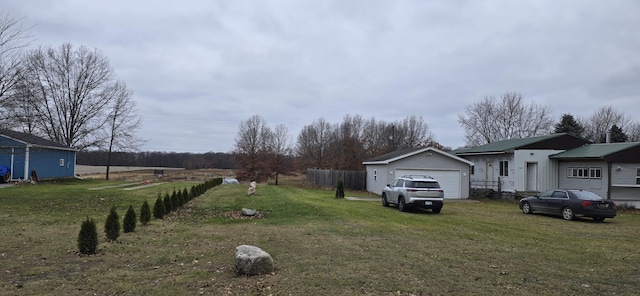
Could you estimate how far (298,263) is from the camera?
7.69 metres

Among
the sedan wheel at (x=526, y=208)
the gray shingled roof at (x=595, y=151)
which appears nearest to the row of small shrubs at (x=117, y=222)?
the sedan wheel at (x=526, y=208)

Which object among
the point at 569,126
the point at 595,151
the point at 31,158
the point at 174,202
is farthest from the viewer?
the point at 569,126

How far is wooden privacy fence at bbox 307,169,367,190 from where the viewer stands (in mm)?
35312

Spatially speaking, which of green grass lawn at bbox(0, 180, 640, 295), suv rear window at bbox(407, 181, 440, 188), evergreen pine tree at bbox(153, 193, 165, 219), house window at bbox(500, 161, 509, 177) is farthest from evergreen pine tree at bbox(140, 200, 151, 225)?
house window at bbox(500, 161, 509, 177)

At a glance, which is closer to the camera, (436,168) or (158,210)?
(158,210)

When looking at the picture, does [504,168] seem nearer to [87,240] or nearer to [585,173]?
[585,173]

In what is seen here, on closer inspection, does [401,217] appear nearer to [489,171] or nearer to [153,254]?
[153,254]

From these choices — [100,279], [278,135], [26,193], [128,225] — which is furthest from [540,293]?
[278,135]

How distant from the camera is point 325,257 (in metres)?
8.23

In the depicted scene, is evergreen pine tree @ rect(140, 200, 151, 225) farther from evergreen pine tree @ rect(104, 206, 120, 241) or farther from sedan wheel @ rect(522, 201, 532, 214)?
sedan wheel @ rect(522, 201, 532, 214)

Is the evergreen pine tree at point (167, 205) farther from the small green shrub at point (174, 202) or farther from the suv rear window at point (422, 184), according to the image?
the suv rear window at point (422, 184)

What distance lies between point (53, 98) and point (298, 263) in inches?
1766

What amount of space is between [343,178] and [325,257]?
89.7ft

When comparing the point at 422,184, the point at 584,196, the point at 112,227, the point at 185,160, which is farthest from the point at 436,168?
the point at 185,160
